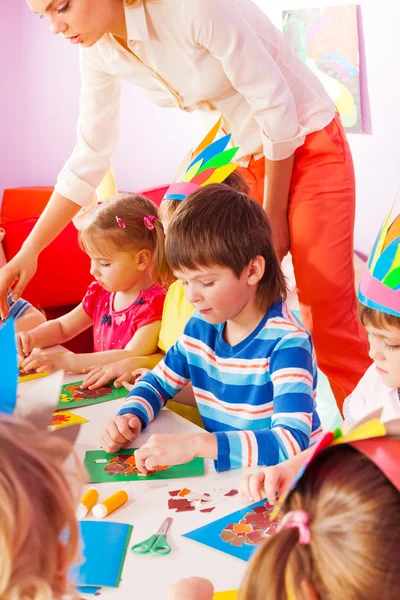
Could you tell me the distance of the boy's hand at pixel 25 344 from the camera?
5.64 feet

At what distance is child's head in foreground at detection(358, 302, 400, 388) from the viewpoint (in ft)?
3.70

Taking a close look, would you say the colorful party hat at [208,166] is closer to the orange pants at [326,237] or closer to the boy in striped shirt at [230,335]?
the boy in striped shirt at [230,335]

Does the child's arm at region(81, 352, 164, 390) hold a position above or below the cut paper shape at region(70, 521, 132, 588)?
below

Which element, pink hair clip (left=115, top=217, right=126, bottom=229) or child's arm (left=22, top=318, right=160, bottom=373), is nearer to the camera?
child's arm (left=22, top=318, right=160, bottom=373)

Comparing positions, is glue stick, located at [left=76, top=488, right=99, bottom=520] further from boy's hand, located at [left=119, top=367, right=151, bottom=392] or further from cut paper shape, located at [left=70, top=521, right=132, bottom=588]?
boy's hand, located at [left=119, top=367, right=151, bottom=392]

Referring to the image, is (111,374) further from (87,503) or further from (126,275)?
(87,503)

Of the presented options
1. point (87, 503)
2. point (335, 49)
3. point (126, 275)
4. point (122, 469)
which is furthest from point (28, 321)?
point (335, 49)

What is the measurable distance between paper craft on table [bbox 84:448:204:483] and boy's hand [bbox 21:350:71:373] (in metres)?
0.47

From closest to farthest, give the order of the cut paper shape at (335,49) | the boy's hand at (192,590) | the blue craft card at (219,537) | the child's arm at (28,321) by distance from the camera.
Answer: the boy's hand at (192,590) < the blue craft card at (219,537) < the child's arm at (28,321) < the cut paper shape at (335,49)

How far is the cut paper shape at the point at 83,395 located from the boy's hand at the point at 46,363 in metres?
0.10

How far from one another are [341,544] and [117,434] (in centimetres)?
66

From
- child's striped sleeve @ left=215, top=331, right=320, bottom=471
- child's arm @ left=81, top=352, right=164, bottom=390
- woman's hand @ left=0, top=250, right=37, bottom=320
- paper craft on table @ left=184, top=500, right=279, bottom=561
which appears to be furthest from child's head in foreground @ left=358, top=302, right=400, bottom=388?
woman's hand @ left=0, top=250, right=37, bottom=320

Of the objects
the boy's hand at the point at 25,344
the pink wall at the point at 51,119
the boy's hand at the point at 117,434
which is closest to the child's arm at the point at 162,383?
the boy's hand at the point at 117,434

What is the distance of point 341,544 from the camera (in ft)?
1.80
